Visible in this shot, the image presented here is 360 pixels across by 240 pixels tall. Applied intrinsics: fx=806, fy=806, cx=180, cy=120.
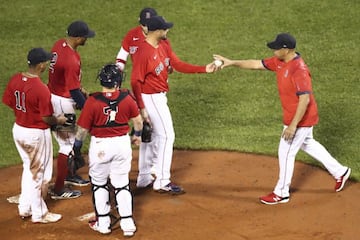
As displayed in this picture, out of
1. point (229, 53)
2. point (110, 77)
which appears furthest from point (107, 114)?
point (229, 53)

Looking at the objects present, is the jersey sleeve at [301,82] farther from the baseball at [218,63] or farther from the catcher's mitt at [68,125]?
the catcher's mitt at [68,125]

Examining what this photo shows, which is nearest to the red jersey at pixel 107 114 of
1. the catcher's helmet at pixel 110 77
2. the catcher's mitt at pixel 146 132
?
the catcher's helmet at pixel 110 77

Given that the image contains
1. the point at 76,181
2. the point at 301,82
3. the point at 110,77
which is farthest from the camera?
the point at 76,181

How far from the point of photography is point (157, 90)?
32.2 ft

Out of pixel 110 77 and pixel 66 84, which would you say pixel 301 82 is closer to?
pixel 110 77

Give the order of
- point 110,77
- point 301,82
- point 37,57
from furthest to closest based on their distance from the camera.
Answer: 1. point 301,82
2. point 37,57
3. point 110,77

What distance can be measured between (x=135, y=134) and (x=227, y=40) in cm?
748

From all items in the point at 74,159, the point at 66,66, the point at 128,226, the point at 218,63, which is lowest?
the point at 128,226

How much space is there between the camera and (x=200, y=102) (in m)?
13.5

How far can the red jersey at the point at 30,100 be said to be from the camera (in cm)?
883

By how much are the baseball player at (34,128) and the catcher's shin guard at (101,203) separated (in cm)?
69

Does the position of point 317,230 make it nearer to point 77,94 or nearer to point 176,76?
point 77,94

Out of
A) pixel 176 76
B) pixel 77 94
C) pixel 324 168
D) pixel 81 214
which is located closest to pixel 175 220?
pixel 81 214

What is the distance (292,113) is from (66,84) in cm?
271
